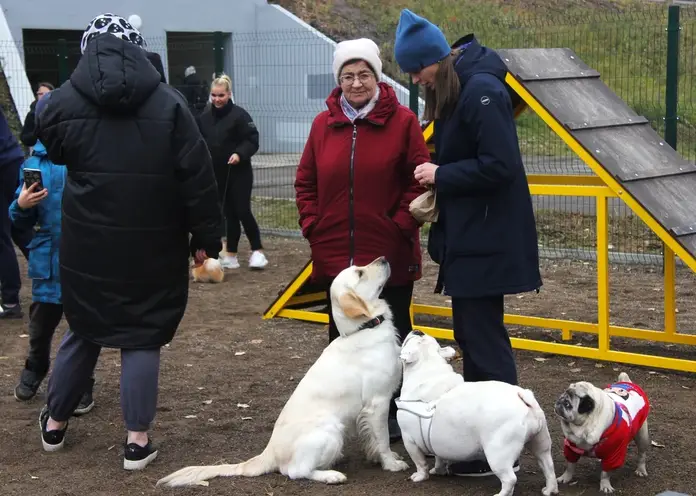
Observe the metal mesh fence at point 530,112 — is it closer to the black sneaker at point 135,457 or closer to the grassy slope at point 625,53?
the grassy slope at point 625,53

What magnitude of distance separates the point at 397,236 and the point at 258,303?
12.3ft

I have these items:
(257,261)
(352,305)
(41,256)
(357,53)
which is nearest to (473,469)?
(352,305)

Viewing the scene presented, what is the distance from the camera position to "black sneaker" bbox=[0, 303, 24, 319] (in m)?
7.49

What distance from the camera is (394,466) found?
4156mm

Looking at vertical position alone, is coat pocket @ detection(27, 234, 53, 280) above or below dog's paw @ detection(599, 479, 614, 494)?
above

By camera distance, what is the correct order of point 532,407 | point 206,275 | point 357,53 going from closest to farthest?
point 532,407
point 357,53
point 206,275

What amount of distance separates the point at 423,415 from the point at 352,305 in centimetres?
A: 60

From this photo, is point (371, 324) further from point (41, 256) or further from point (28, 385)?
point (28, 385)

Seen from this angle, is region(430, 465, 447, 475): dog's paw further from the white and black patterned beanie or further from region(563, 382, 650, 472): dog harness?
the white and black patterned beanie

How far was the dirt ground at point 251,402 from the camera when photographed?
404 centimetres

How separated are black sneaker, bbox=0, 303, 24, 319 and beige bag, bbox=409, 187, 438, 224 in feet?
14.6

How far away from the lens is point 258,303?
805 centimetres

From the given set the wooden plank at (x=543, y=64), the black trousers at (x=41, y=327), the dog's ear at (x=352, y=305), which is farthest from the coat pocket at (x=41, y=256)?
the wooden plank at (x=543, y=64)

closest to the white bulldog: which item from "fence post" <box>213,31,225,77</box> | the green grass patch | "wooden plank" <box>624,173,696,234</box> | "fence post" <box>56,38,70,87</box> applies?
"wooden plank" <box>624,173,696,234</box>
